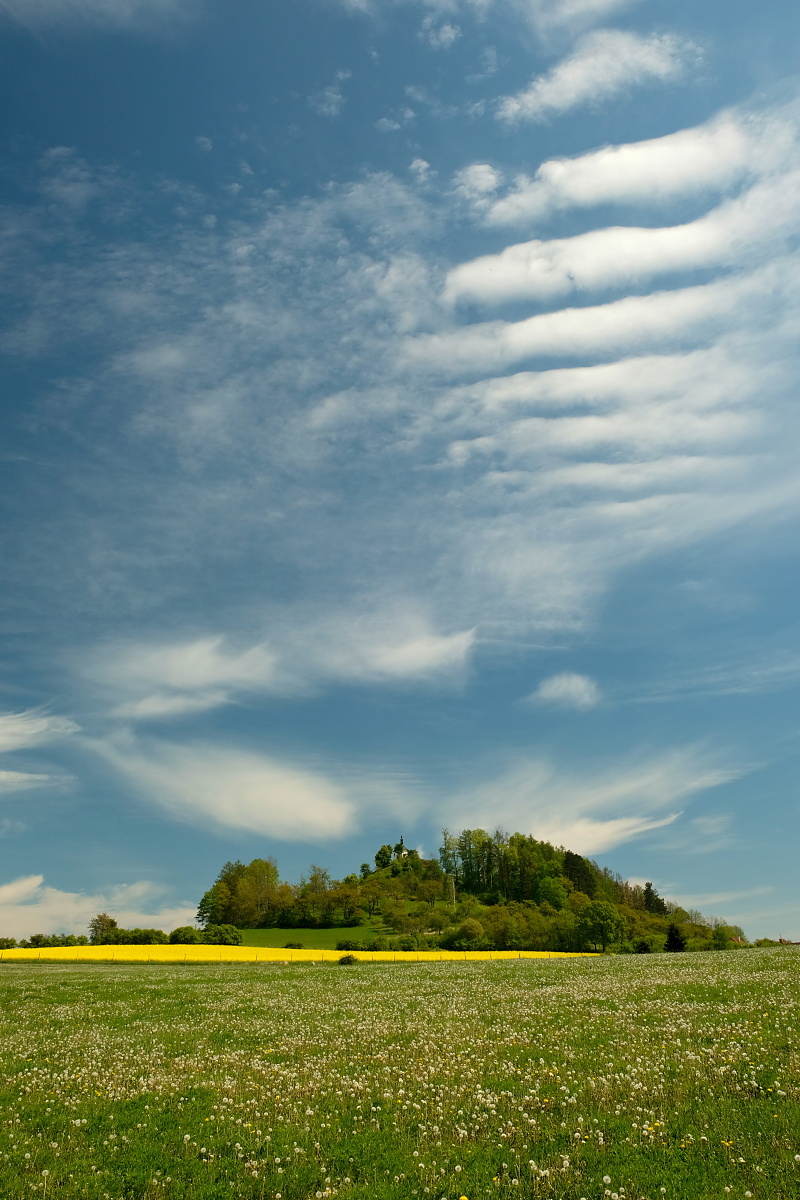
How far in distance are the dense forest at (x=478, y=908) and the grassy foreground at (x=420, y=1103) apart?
84263 millimetres

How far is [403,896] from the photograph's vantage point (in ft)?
573

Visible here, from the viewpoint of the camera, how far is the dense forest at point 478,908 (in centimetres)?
11281

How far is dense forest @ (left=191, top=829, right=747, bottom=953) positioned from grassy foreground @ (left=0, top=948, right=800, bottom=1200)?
84263 millimetres

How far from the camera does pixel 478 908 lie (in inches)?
5906

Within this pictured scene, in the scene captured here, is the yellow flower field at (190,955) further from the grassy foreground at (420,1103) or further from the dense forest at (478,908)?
the grassy foreground at (420,1103)

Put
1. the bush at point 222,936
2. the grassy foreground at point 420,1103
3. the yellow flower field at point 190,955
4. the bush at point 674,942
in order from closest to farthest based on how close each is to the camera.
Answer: the grassy foreground at point 420,1103
the yellow flower field at point 190,955
the bush at point 222,936
the bush at point 674,942

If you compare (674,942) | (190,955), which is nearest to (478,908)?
(674,942)

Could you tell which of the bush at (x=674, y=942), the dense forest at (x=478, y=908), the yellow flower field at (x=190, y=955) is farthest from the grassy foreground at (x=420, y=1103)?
the bush at (x=674, y=942)

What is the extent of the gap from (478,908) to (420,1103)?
498 ft

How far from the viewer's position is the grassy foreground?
8688 mm

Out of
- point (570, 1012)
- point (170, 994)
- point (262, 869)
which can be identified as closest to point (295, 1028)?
point (570, 1012)

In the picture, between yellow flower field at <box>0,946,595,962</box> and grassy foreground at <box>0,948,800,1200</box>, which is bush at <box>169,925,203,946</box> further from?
grassy foreground at <box>0,948,800,1200</box>

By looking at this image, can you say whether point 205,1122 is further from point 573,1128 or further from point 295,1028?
point 295,1028

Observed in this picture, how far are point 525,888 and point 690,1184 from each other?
18651cm
